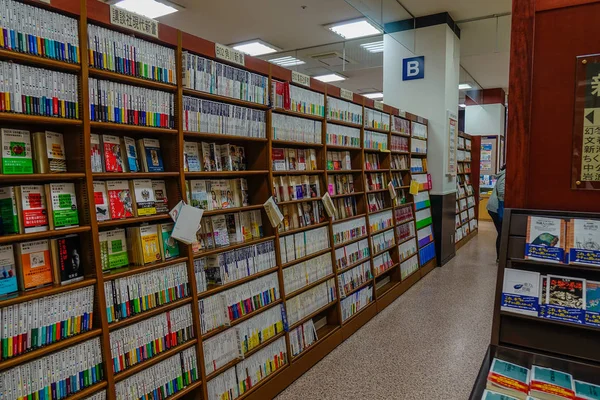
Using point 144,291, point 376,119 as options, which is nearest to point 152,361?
point 144,291

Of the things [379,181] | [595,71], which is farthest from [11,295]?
[379,181]

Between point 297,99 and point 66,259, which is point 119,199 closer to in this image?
point 66,259

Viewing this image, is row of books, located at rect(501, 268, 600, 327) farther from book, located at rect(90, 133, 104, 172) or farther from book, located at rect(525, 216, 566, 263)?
book, located at rect(90, 133, 104, 172)

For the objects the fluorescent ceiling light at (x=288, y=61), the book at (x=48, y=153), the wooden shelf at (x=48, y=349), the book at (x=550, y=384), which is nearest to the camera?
the book at (x=550, y=384)

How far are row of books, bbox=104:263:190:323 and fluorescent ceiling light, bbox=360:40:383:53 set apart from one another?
19.9 feet

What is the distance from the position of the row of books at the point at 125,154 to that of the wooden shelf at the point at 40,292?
1.69ft

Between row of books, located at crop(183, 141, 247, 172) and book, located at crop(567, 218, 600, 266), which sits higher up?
row of books, located at crop(183, 141, 247, 172)

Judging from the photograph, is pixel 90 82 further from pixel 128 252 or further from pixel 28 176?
pixel 128 252

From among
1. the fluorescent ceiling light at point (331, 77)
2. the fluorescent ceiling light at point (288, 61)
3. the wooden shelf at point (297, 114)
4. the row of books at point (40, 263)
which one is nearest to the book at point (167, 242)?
the row of books at point (40, 263)

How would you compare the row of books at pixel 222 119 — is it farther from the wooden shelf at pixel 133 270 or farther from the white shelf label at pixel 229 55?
the wooden shelf at pixel 133 270

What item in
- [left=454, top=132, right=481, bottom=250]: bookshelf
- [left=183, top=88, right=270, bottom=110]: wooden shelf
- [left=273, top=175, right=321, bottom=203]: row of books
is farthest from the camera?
[left=454, top=132, right=481, bottom=250]: bookshelf

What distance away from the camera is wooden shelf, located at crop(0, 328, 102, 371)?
149 centimetres

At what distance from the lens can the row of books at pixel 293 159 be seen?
Answer: 9.90ft

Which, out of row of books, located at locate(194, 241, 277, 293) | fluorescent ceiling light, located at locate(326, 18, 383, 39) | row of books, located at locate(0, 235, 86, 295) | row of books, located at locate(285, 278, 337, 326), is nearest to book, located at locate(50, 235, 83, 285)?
row of books, located at locate(0, 235, 86, 295)
